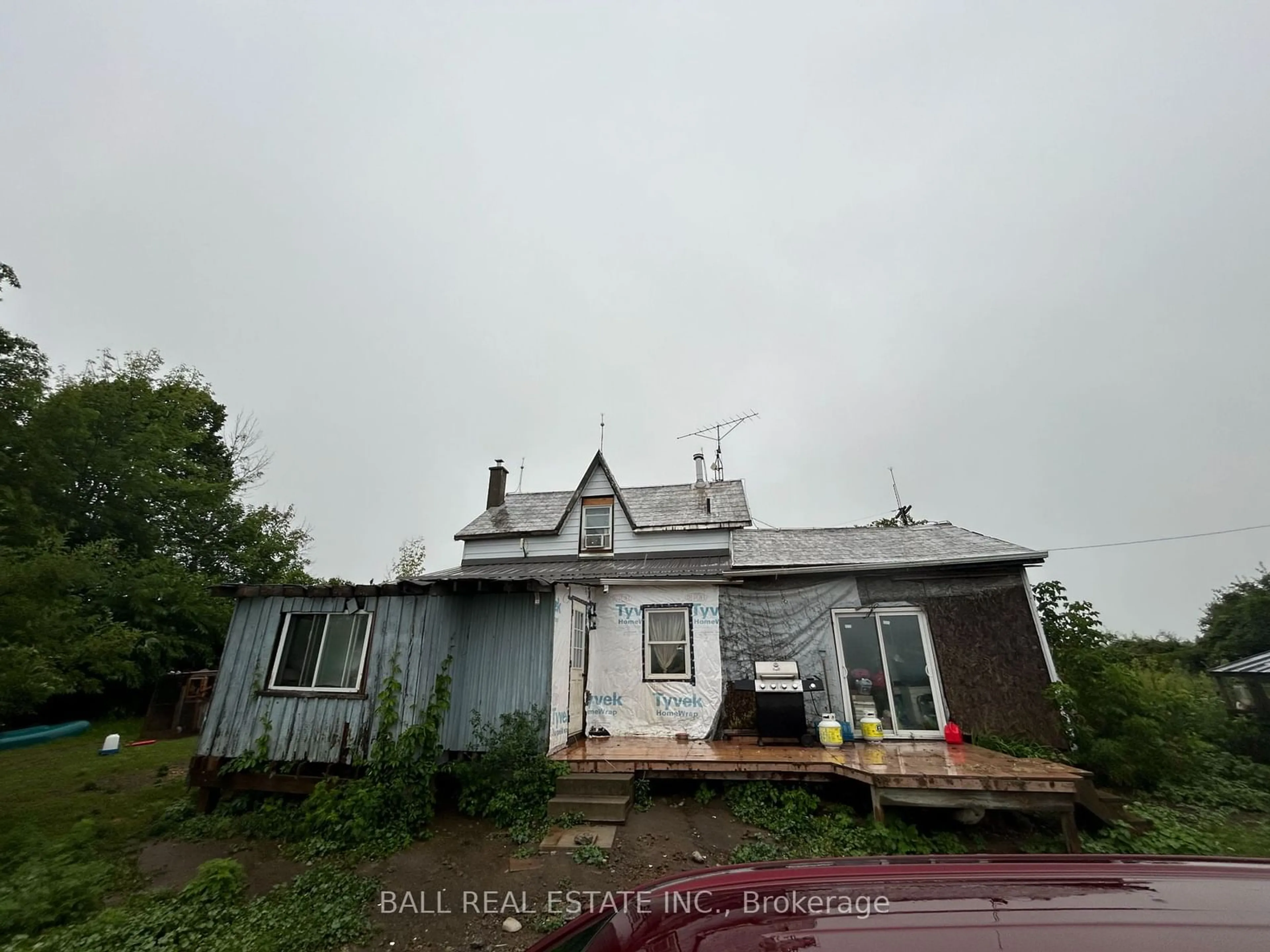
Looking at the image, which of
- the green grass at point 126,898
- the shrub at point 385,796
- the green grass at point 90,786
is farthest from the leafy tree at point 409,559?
the shrub at point 385,796

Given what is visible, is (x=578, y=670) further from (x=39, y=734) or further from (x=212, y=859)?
(x=39, y=734)

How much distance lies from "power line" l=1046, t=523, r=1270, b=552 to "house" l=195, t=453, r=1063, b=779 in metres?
8.36

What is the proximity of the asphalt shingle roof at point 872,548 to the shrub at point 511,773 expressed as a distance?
197 inches

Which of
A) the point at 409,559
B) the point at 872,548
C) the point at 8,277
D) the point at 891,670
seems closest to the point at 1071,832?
the point at 891,670

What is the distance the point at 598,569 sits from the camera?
12.3m

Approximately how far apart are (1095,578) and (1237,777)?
2098 cm

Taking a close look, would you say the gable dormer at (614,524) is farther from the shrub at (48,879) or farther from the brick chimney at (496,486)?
the shrub at (48,879)

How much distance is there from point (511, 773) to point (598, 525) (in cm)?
707

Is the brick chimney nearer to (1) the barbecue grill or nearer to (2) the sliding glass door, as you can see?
(1) the barbecue grill

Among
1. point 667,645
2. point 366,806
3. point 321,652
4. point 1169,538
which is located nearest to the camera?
point 366,806

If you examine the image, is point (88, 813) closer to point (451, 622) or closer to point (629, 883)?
point (451, 622)

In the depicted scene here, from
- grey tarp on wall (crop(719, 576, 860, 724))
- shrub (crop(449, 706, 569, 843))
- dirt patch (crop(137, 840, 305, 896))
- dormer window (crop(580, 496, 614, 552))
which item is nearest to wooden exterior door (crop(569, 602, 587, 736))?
shrub (crop(449, 706, 569, 843))

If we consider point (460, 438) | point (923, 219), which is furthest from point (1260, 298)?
point (460, 438)

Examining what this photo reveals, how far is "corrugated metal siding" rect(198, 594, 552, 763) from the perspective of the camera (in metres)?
7.26
